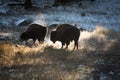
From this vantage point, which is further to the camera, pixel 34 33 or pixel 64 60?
pixel 34 33

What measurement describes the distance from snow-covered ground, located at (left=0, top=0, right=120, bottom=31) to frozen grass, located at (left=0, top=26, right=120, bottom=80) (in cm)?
1163

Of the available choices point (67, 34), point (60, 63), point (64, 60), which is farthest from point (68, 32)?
point (60, 63)

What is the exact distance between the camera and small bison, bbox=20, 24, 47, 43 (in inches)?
773

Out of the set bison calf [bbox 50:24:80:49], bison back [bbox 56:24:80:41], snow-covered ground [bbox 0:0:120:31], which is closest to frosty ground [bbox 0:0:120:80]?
bison calf [bbox 50:24:80:49]

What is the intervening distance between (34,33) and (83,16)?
15826 millimetres

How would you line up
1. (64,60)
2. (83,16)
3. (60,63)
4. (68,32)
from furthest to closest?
(83,16) < (68,32) < (64,60) < (60,63)

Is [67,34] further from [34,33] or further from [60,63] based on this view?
[60,63]

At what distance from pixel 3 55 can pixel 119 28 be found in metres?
15.7

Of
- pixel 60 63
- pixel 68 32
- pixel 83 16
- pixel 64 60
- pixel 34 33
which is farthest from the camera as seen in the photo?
pixel 83 16

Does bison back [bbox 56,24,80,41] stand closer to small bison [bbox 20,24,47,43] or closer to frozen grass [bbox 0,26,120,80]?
frozen grass [bbox 0,26,120,80]

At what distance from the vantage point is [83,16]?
3522 centimetres

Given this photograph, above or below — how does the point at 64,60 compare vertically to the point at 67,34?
above

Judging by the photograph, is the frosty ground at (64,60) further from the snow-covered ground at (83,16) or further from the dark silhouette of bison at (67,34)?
the snow-covered ground at (83,16)

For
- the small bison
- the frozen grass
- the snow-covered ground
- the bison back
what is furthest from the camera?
the snow-covered ground
